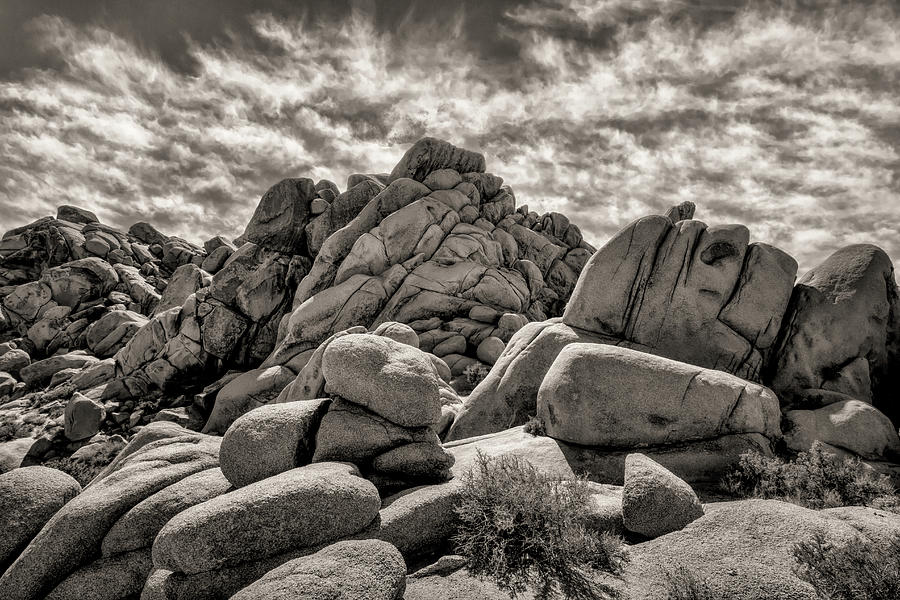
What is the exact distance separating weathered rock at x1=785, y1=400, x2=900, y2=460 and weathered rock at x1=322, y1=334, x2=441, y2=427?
35.4ft

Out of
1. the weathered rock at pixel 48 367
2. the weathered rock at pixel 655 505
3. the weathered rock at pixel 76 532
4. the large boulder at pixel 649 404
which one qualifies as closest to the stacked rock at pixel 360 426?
the weathered rock at pixel 76 532

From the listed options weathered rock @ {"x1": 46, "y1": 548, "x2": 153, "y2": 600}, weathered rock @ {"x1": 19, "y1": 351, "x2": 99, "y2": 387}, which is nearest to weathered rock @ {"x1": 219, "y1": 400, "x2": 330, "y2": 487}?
weathered rock @ {"x1": 46, "y1": 548, "x2": 153, "y2": 600}

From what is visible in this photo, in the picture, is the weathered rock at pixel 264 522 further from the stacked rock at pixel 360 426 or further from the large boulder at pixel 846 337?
the large boulder at pixel 846 337

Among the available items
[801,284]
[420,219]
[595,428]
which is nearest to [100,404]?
[420,219]

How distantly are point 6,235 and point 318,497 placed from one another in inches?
3374

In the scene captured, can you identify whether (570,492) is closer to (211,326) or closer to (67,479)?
(67,479)

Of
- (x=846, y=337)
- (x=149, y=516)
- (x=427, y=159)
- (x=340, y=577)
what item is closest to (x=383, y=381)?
(x=340, y=577)

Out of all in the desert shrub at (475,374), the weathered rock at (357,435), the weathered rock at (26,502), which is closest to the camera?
the weathered rock at (26,502)

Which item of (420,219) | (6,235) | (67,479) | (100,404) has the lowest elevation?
(100,404)

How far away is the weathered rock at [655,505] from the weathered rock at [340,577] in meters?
4.70

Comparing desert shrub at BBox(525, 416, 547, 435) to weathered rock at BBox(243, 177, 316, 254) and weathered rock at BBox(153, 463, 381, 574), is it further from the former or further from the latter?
weathered rock at BBox(243, 177, 316, 254)

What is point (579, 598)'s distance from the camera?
19.7 feet

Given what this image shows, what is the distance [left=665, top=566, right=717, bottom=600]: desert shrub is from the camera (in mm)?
5902

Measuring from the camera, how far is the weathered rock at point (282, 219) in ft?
130
